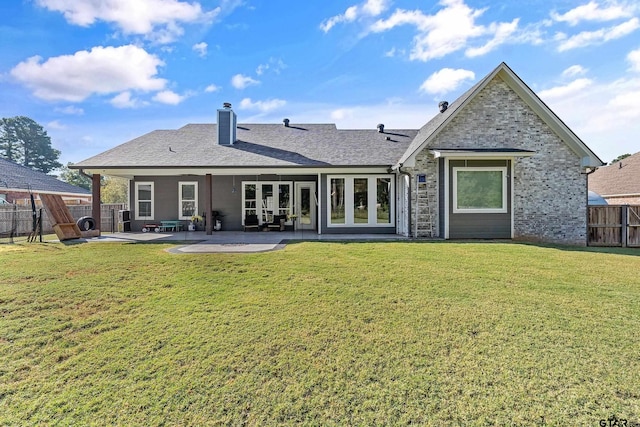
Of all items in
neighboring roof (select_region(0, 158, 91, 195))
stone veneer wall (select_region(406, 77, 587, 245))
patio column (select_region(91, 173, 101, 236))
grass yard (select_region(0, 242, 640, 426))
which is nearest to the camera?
grass yard (select_region(0, 242, 640, 426))

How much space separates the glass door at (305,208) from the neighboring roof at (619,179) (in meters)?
19.4

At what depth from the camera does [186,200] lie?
14.8 metres

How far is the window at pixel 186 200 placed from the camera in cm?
1472

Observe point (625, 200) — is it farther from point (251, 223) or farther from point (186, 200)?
point (186, 200)

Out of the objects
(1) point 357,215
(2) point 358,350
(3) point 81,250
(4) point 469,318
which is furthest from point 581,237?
(3) point 81,250

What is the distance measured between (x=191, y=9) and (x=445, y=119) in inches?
372

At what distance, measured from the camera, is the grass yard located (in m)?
2.63

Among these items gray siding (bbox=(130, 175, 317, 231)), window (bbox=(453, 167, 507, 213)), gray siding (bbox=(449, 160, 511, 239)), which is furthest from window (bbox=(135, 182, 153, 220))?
window (bbox=(453, 167, 507, 213))

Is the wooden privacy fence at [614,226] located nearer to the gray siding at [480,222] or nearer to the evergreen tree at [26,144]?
the gray siding at [480,222]

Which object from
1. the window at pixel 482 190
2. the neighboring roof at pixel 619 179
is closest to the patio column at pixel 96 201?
the window at pixel 482 190

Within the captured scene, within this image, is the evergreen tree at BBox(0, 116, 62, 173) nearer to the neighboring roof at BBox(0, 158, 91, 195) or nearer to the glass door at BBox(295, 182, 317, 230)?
the neighboring roof at BBox(0, 158, 91, 195)

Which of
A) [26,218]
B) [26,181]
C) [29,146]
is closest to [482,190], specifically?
[26,218]

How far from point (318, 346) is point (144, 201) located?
14.1 m

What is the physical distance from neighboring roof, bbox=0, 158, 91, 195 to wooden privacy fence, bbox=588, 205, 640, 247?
30577 mm
